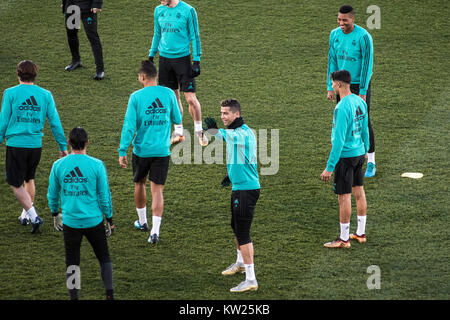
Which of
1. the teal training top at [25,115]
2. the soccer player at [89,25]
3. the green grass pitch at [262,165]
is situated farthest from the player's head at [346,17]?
the soccer player at [89,25]

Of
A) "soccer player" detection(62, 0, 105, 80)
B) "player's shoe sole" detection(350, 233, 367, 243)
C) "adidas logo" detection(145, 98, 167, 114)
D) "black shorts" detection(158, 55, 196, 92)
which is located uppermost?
"soccer player" detection(62, 0, 105, 80)

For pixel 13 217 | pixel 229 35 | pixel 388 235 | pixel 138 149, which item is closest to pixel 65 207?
pixel 138 149

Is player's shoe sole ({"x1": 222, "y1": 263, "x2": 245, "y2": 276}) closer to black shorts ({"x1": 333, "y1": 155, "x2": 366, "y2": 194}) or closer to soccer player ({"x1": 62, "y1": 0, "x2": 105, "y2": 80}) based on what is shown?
black shorts ({"x1": 333, "y1": 155, "x2": 366, "y2": 194})

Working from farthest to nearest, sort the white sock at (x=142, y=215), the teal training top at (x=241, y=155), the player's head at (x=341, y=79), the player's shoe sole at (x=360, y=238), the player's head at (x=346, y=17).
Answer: the player's head at (x=346, y=17), the white sock at (x=142, y=215), the player's shoe sole at (x=360, y=238), the player's head at (x=341, y=79), the teal training top at (x=241, y=155)

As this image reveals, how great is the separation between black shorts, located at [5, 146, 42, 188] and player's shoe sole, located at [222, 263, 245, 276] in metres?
2.40

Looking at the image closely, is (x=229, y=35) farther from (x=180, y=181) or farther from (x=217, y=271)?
(x=217, y=271)

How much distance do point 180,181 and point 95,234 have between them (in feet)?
9.55

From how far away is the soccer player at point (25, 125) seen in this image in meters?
6.84

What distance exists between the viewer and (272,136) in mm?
9578

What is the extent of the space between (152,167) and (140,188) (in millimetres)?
288

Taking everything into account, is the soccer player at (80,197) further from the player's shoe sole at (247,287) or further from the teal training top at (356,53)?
the teal training top at (356,53)

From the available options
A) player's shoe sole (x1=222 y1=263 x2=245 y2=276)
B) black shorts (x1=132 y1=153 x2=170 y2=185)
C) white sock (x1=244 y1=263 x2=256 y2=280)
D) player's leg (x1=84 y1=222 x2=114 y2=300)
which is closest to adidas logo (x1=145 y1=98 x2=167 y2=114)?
black shorts (x1=132 y1=153 x2=170 y2=185)

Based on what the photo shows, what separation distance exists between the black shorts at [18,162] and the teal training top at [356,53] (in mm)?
3798

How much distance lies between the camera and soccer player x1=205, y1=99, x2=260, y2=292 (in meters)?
5.85
